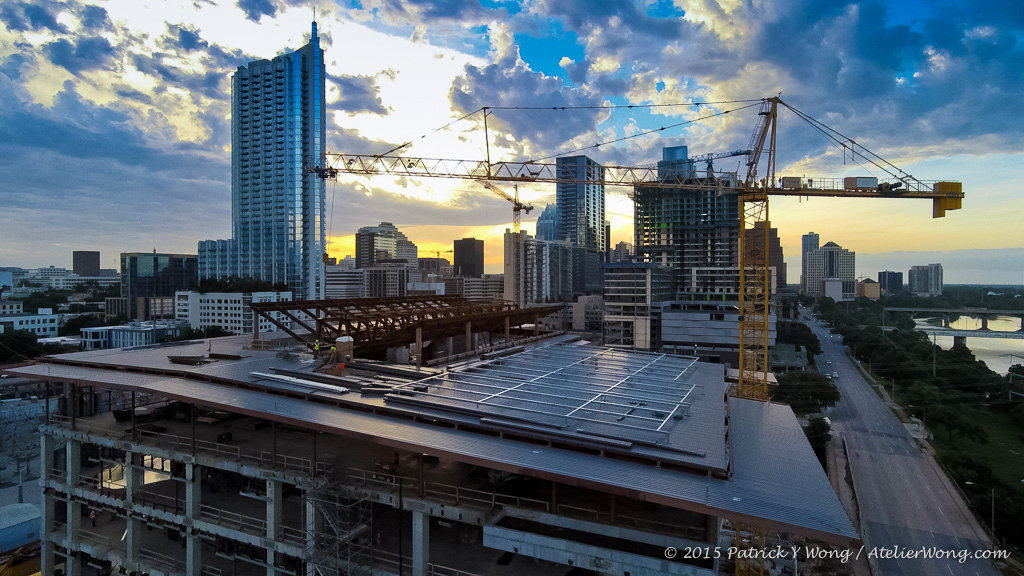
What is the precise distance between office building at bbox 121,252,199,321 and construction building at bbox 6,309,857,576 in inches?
3876

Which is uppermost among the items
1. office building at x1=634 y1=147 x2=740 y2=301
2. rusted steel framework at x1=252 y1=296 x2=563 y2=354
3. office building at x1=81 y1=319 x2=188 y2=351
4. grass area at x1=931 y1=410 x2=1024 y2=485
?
office building at x1=634 y1=147 x2=740 y2=301

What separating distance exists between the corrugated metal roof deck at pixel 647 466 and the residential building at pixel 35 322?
261ft

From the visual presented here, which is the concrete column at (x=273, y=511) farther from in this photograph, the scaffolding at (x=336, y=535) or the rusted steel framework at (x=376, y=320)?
the rusted steel framework at (x=376, y=320)

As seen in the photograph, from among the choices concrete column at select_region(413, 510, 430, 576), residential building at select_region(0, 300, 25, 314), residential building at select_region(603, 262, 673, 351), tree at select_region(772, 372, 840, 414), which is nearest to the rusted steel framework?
concrete column at select_region(413, 510, 430, 576)

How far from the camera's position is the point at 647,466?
51.0 ft

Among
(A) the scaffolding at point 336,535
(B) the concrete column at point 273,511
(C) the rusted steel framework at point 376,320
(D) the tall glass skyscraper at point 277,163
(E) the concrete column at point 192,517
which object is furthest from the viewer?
(D) the tall glass skyscraper at point 277,163

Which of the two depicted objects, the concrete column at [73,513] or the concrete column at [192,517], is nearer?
the concrete column at [192,517]

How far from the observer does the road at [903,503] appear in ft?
94.0

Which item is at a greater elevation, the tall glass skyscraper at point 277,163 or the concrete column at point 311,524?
the tall glass skyscraper at point 277,163

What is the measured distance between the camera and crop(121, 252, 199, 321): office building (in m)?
112

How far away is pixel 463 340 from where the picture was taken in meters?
37.7

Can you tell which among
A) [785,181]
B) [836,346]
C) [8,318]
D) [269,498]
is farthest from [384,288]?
[269,498]

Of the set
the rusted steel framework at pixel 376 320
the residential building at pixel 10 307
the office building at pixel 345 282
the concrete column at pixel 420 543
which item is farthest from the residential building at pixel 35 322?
the concrete column at pixel 420 543

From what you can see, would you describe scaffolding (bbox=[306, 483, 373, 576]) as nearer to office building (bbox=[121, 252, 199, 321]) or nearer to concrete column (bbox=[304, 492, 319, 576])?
concrete column (bbox=[304, 492, 319, 576])
